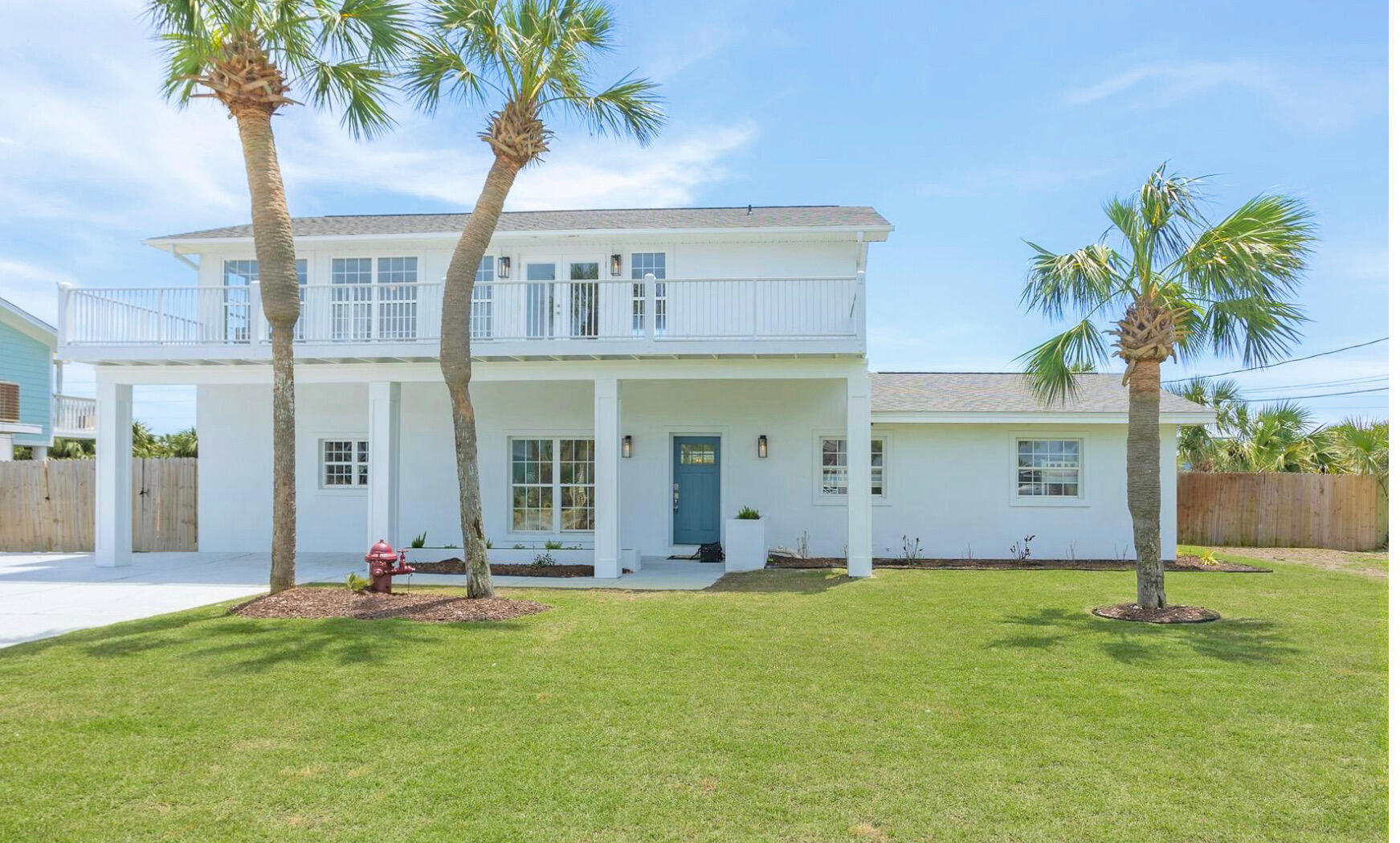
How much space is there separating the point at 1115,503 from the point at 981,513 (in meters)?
2.35

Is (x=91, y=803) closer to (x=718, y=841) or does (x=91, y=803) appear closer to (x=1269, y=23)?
(x=718, y=841)

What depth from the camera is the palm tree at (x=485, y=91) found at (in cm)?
990

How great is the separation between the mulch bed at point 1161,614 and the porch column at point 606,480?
6.47 metres

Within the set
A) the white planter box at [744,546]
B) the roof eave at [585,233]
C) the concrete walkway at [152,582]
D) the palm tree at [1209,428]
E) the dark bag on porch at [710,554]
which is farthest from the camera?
the palm tree at [1209,428]

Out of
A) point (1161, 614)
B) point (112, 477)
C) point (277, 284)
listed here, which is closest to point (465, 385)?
point (277, 284)

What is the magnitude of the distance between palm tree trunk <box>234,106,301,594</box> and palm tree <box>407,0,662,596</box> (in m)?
1.76

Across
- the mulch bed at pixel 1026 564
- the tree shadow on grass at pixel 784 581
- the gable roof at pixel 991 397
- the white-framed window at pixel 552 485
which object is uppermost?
the gable roof at pixel 991 397

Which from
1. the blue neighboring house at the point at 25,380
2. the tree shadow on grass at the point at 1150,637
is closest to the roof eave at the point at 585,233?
the tree shadow on grass at the point at 1150,637

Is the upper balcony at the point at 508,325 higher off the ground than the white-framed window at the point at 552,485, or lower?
higher

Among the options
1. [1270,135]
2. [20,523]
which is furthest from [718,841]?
[20,523]

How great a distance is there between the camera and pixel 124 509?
13828 mm

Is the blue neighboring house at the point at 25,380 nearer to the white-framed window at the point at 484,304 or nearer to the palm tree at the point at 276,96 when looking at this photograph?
the white-framed window at the point at 484,304

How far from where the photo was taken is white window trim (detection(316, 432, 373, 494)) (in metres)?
16.1

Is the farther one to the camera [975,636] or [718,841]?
[975,636]
